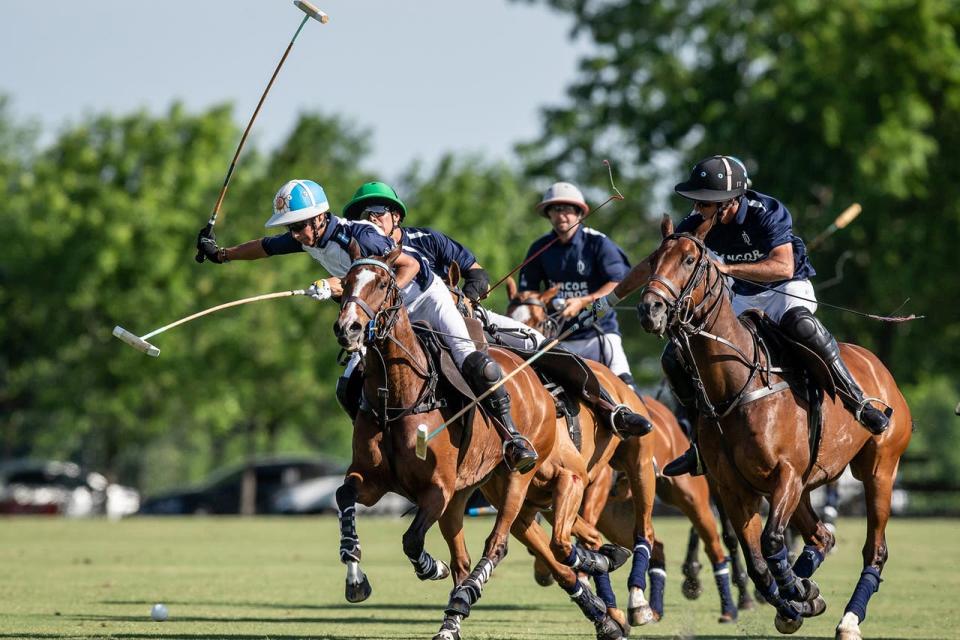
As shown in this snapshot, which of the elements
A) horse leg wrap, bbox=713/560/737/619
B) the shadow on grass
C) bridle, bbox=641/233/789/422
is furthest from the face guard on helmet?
the shadow on grass

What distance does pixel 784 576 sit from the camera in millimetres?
9344

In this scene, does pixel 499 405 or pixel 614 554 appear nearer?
pixel 499 405

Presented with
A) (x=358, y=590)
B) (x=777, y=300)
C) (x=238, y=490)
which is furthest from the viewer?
(x=238, y=490)

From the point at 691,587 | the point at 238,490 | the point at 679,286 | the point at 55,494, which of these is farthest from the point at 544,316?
the point at 55,494

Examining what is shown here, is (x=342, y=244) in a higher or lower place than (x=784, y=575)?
higher

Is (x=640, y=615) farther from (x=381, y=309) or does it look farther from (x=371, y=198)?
(x=371, y=198)

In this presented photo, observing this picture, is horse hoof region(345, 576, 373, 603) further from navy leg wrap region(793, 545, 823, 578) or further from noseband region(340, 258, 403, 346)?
navy leg wrap region(793, 545, 823, 578)

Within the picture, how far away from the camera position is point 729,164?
32.5 ft

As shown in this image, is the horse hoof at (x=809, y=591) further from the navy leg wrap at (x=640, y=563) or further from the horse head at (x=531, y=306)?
the horse head at (x=531, y=306)

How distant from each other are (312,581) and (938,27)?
20.6 metres

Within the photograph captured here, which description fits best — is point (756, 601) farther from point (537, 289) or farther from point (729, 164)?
point (729, 164)

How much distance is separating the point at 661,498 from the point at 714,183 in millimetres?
4626

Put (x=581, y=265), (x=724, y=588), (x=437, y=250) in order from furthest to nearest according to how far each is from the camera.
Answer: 1. (x=581, y=265)
2. (x=724, y=588)
3. (x=437, y=250)

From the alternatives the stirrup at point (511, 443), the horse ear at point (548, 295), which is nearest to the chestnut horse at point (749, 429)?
the stirrup at point (511, 443)
